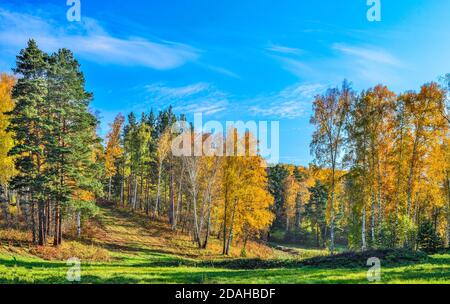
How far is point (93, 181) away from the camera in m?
32.0

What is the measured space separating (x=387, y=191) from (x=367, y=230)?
499 centimetres

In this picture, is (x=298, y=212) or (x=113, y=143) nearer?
(x=113, y=143)

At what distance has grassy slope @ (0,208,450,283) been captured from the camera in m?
14.5

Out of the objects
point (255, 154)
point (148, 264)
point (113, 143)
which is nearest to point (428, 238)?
point (255, 154)

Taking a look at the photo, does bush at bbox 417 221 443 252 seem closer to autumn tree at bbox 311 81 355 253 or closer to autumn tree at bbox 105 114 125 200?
autumn tree at bbox 311 81 355 253

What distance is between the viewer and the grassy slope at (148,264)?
14.5 metres

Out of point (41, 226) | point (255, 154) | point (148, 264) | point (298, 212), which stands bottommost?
point (298, 212)

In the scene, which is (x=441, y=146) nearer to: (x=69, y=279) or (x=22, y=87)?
(x=69, y=279)

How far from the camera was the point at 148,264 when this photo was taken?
26922 millimetres

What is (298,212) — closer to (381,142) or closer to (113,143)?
(113,143)

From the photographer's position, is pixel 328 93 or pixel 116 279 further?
pixel 328 93

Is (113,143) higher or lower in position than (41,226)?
higher
